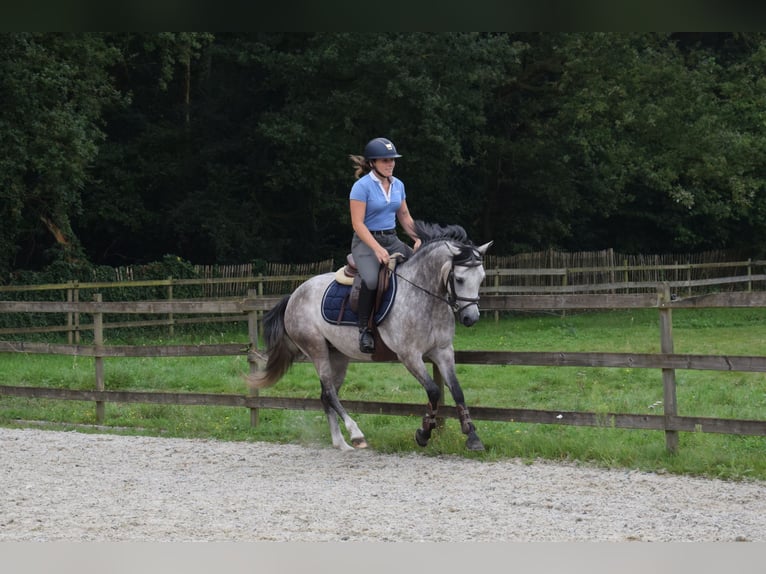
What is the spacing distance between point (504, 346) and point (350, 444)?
923 centimetres

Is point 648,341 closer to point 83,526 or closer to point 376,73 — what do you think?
point 376,73

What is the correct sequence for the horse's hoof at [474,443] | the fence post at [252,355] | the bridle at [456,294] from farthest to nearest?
the fence post at [252,355]
the horse's hoof at [474,443]
the bridle at [456,294]

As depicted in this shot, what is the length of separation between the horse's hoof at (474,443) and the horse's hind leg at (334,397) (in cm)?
94

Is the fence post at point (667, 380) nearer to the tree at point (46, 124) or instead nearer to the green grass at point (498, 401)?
the green grass at point (498, 401)

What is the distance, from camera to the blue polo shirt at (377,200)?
804 cm

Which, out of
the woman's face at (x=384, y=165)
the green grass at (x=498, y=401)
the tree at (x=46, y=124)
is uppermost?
the tree at (x=46, y=124)

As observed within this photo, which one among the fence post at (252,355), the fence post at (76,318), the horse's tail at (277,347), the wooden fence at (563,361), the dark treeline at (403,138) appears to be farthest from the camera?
the dark treeline at (403,138)

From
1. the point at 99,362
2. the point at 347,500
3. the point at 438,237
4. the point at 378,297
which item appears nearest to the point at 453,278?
the point at 438,237

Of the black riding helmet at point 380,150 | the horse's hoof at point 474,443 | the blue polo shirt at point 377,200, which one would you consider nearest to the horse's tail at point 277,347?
the blue polo shirt at point 377,200

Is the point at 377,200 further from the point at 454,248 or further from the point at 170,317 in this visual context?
the point at 170,317

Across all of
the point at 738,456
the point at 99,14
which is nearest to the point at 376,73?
the point at 738,456

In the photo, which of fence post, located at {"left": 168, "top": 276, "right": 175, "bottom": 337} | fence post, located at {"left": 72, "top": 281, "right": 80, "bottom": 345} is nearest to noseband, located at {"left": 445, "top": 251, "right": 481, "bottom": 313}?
fence post, located at {"left": 72, "top": 281, "right": 80, "bottom": 345}

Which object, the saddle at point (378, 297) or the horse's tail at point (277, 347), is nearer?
the saddle at point (378, 297)

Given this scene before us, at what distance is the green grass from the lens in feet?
25.1
